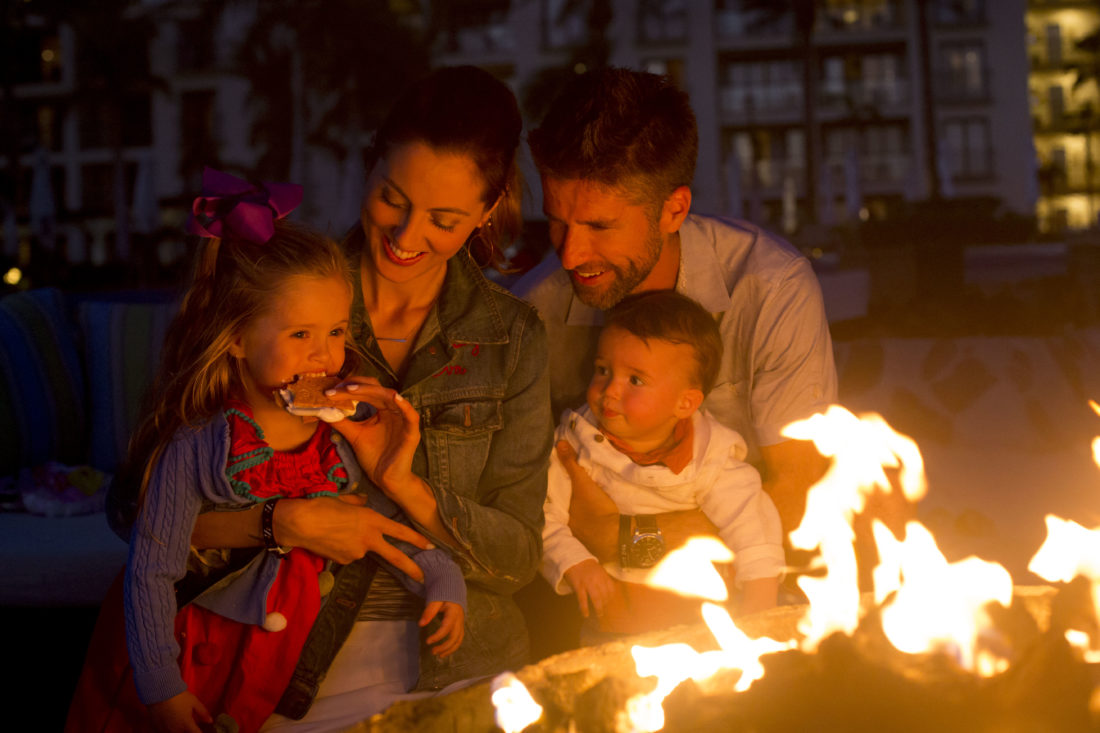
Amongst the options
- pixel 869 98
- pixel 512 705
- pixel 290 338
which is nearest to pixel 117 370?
pixel 290 338

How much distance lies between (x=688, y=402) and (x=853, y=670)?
123 cm

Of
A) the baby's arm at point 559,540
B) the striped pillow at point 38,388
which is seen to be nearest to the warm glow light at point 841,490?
the baby's arm at point 559,540

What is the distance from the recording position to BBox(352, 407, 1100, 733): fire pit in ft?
6.40

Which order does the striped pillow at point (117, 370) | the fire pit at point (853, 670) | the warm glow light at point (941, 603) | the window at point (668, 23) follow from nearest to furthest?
the fire pit at point (853, 670) < the warm glow light at point (941, 603) < the striped pillow at point (117, 370) < the window at point (668, 23)

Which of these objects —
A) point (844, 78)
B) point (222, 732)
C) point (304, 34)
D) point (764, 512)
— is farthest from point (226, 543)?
point (844, 78)

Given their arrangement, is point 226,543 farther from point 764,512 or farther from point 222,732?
point 764,512

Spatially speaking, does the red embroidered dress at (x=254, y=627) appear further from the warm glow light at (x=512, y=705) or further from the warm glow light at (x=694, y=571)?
the warm glow light at (x=694, y=571)

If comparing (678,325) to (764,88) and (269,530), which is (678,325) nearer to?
(269,530)

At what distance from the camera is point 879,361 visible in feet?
19.2

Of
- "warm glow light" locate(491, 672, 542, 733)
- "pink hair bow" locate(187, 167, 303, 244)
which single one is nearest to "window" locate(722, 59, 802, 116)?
"pink hair bow" locate(187, 167, 303, 244)

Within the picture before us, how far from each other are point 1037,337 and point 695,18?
32.3 metres

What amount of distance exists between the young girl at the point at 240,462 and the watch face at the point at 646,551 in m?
0.72

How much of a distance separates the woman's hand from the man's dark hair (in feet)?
4.34

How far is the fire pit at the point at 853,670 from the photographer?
1951 mm
